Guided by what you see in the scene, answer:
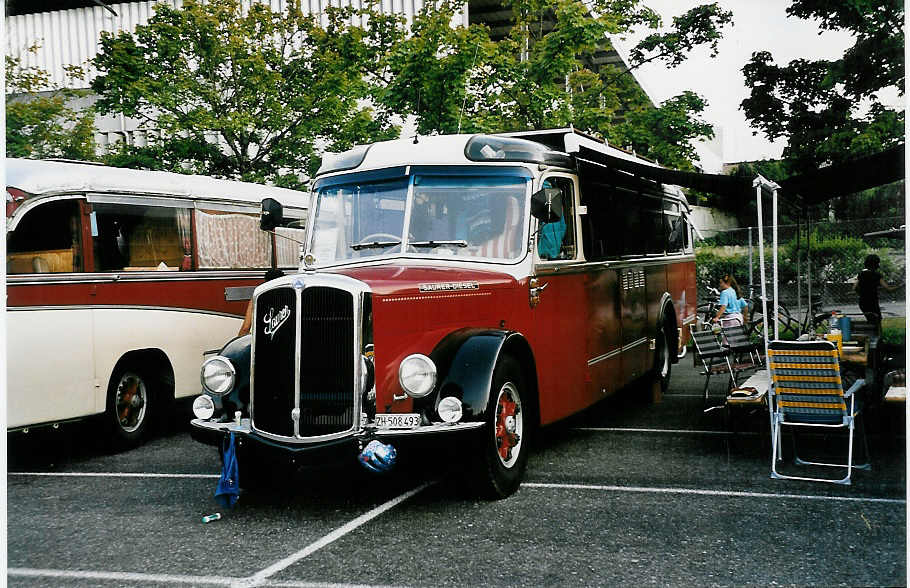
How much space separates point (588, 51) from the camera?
51.4 ft

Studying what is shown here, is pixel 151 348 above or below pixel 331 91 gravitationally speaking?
below

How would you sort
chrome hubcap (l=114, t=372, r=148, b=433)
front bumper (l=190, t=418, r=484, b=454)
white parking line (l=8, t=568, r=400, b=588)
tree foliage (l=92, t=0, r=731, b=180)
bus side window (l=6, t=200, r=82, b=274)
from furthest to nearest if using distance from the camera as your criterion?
tree foliage (l=92, t=0, r=731, b=180) → chrome hubcap (l=114, t=372, r=148, b=433) → bus side window (l=6, t=200, r=82, b=274) → front bumper (l=190, t=418, r=484, b=454) → white parking line (l=8, t=568, r=400, b=588)

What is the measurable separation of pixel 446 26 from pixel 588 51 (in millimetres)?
2562

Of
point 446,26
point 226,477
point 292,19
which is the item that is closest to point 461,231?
point 226,477

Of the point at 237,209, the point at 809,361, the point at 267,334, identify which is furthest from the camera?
the point at 237,209

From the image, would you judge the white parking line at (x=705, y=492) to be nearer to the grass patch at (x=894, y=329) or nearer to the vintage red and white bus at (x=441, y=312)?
the vintage red and white bus at (x=441, y=312)

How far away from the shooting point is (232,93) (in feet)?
54.7

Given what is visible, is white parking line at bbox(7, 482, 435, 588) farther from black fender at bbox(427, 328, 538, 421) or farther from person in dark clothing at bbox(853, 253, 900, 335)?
person in dark clothing at bbox(853, 253, 900, 335)

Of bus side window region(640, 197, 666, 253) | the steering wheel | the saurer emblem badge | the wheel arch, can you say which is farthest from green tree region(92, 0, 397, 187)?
the saurer emblem badge

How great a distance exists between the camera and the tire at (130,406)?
344 inches

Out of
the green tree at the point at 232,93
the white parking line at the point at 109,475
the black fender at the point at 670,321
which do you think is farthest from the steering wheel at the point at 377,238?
the green tree at the point at 232,93

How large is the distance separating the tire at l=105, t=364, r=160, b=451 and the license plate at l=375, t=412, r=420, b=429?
13.4ft

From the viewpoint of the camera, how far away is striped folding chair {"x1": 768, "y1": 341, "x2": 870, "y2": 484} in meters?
6.67

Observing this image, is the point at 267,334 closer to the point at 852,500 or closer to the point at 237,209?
the point at 852,500
